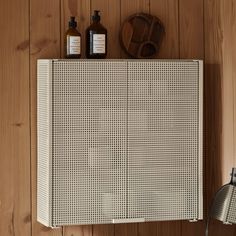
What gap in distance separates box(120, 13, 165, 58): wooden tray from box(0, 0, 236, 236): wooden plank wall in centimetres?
5

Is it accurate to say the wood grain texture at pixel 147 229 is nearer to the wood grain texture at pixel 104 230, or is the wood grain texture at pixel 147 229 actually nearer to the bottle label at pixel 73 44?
the wood grain texture at pixel 104 230

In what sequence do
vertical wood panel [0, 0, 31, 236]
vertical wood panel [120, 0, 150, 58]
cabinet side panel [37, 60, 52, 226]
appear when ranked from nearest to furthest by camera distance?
cabinet side panel [37, 60, 52, 226] → vertical wood panel [0, 0, 31, 236] → vertical wood panel [120, 0, 150, 58]

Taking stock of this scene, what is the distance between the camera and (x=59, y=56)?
2.53 meters

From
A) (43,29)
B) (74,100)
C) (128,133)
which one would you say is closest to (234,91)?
(128,133)

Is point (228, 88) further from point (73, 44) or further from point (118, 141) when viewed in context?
point (73, 44)

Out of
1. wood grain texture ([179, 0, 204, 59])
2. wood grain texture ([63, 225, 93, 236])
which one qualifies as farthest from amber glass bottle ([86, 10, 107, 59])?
wood grain texture ([63, 225, 93, 236])

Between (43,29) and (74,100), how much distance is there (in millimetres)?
357

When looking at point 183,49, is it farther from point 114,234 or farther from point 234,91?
point 114,234

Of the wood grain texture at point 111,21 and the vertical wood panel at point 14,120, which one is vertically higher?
the wood grain texture at point 111,21

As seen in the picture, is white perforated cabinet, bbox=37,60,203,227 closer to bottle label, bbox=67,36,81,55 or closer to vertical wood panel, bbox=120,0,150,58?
bottle label, bbox=67,36,81,55

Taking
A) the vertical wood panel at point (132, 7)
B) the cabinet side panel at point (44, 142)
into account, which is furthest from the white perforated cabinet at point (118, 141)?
the vertical wood panel at point (132, 7)

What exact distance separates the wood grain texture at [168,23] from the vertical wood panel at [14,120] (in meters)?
0.56

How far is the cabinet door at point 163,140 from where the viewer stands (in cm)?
244

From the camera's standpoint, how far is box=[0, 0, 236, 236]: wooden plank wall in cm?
251
